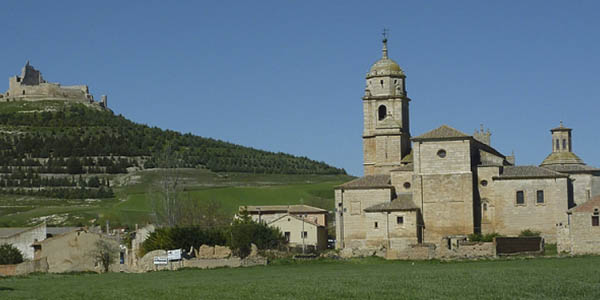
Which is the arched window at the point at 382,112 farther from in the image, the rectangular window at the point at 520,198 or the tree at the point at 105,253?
the tree at the point at 105,253

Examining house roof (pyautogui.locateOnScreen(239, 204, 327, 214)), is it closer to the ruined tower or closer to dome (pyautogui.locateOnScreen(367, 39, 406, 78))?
the ruined tower

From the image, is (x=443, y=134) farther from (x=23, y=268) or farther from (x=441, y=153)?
(x=23, y=268)

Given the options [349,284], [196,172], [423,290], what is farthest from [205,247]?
[196,172]

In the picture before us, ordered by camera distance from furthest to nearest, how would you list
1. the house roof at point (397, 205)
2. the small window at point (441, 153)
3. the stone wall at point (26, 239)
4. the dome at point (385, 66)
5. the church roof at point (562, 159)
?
the dome at point (385, 66)
the church roof at point (562, 159)
the stone wall at point (26, 239)
the small window at point (441, 153)
the house roof at point (397, 205)

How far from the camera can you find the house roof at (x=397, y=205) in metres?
61.3

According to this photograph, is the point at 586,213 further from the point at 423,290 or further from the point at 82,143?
the point at 82,143

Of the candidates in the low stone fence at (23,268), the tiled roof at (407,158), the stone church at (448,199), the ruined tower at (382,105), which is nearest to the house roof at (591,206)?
the stone church at (448,199)

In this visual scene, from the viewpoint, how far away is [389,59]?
74062mm

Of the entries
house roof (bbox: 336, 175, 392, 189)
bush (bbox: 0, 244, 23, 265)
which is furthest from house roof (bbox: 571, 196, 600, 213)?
bush (bbox: 0, 244, 23, 265)

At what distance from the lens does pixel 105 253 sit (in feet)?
194

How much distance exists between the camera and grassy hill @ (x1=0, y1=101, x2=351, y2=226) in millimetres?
99188

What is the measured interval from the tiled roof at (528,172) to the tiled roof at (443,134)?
369 cm

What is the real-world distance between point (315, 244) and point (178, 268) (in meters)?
21.9

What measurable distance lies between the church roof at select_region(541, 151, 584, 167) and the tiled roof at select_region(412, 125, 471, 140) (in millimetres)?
11151
